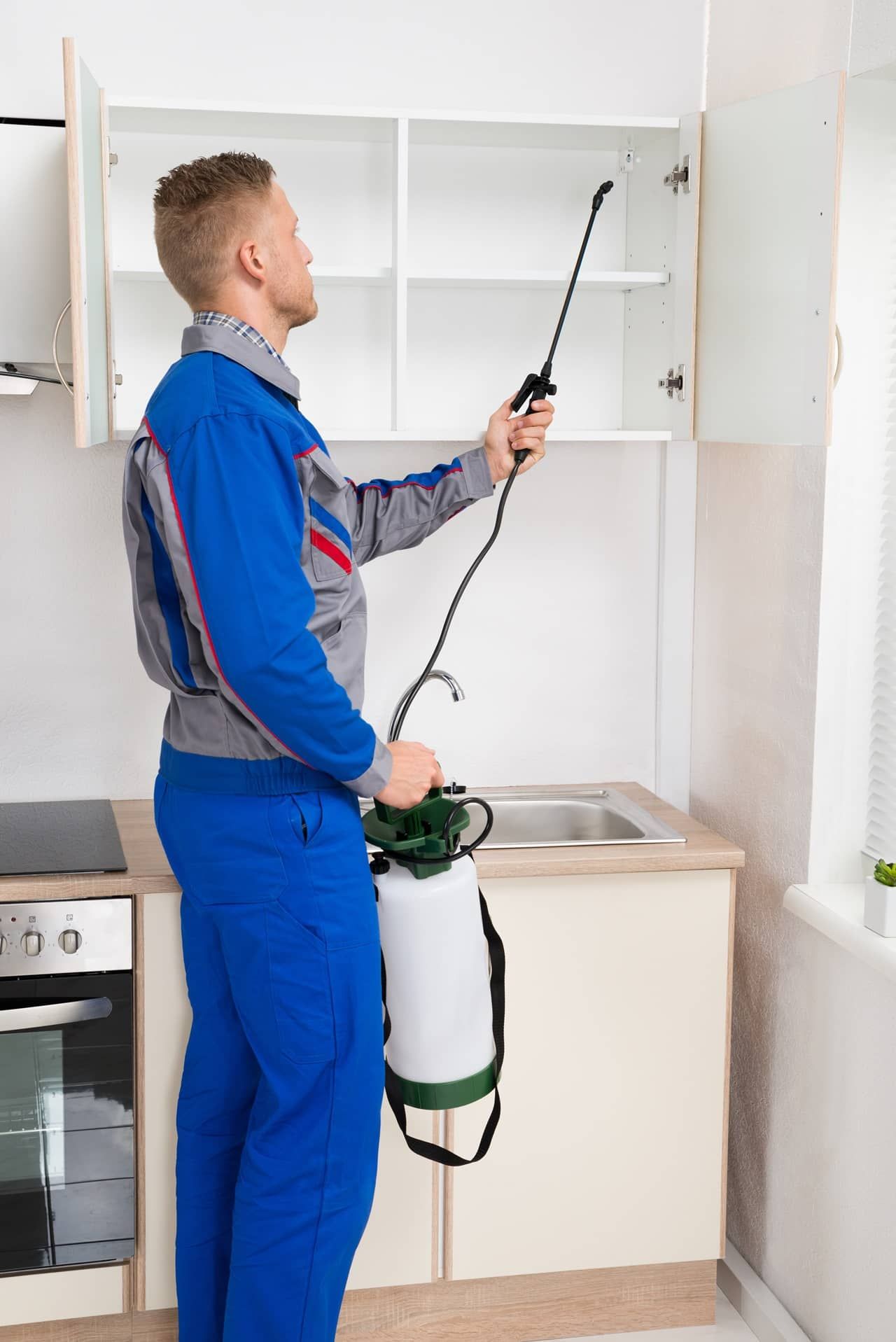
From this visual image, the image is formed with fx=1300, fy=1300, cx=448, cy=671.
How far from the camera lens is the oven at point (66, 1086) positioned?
6.27ft

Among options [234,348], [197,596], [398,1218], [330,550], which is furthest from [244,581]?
[398,1218]

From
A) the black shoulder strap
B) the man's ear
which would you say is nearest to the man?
the man's ear

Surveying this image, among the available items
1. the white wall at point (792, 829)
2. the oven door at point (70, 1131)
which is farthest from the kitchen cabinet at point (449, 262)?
the oven door at point (70, 1131)

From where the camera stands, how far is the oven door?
194 centimetres

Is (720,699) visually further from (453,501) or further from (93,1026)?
(93,1026)

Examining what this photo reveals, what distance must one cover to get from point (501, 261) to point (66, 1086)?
1588 millimetres

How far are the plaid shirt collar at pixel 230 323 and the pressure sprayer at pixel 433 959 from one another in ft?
2.12

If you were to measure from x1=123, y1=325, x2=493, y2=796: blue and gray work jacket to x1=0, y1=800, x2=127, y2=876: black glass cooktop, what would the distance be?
0.92ft

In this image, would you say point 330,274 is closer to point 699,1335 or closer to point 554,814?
point 554,814

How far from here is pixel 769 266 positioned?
1.88 metres

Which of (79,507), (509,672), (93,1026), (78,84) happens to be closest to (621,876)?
(509,672)

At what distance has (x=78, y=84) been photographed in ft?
5.73

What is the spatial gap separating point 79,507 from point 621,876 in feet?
3.76

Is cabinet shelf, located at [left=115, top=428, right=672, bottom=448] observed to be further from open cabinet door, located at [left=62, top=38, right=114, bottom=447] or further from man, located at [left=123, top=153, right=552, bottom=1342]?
man, located at [left=123, top=153, right=552, bottom=1342]
